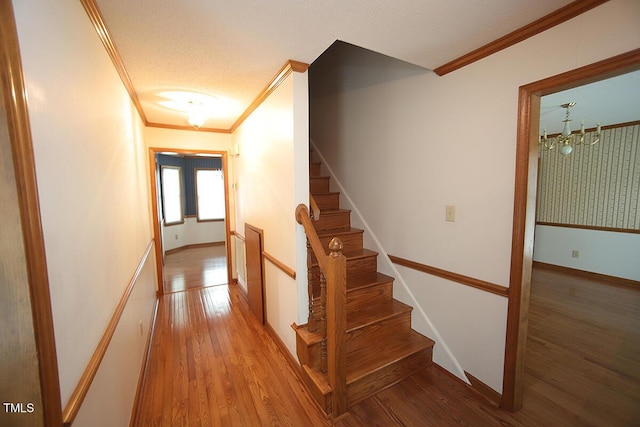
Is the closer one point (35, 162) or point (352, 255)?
point (35, 162)

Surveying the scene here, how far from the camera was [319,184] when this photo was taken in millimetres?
3205

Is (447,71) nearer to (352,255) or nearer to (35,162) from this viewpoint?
(352,255)

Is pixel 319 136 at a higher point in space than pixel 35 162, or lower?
higher

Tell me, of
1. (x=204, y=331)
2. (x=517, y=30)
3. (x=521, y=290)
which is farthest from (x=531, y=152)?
(x=204, y=331)

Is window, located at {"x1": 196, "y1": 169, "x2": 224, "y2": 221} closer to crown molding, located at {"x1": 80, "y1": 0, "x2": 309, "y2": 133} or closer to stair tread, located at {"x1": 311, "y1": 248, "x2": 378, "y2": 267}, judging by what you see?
crown molding, located at {"x1": 80, "y1": 0, "x2": 309, "y2": 133}

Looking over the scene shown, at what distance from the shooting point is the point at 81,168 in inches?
40.1

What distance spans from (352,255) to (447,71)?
1748 mm

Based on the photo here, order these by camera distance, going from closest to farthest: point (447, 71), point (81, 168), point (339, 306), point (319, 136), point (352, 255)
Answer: point (81, 168)
point (339, 306)
point (447, 71)
point (352, 255)
point (319, 136)

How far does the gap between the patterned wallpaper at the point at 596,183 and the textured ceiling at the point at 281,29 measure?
417 cm

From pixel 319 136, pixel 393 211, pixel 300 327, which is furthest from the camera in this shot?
pixel 319 136

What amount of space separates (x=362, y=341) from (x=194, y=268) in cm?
411

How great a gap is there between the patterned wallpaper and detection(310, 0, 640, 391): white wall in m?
4.01

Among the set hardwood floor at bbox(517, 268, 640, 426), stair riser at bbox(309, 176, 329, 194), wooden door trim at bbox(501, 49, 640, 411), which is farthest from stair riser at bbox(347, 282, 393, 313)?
stair riser at bbox(309, 176, 329, 194)

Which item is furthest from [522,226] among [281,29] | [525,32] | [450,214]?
[281,29]
